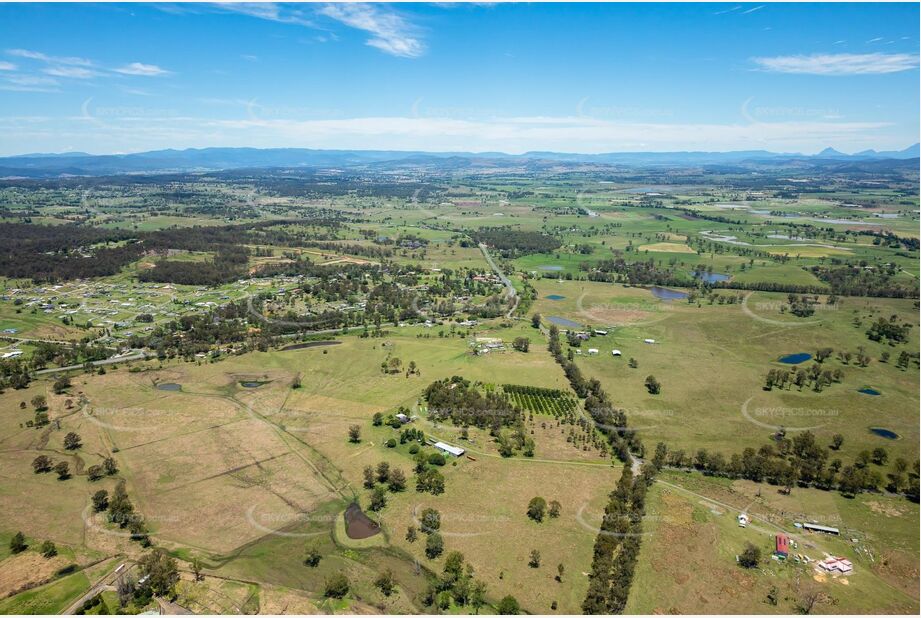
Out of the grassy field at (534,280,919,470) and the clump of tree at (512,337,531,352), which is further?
the clump of tree at (512,337,531,352)

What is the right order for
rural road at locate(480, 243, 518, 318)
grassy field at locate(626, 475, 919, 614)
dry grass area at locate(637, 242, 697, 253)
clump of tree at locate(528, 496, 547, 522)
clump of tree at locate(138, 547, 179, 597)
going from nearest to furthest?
grassy field at locate(626, 475, 919, 614) < clump of tree at locate(138, 547, 179, 597) < clump of tree at locate(528, 496, 547, 522) < rural road at locate(480, 243, 518, 318) < dry grass area at locate(637, 242, 697, 253)

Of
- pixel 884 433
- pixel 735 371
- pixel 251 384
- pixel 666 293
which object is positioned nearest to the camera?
pixel 884 433

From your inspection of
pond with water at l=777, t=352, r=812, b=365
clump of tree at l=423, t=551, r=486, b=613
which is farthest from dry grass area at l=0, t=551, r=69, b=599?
pond with water at l=777, t=352, r=812, b=365

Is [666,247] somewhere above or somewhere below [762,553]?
above

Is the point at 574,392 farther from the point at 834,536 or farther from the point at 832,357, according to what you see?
the point at 832,357

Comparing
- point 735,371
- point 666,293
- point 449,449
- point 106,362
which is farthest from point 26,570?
point 666,293

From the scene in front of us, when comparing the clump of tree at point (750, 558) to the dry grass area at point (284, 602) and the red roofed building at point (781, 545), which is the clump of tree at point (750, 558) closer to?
the red roofed building at point (781, 545)

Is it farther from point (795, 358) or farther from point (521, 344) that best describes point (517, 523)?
point (795, 358)

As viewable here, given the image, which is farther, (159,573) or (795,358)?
(795,358)

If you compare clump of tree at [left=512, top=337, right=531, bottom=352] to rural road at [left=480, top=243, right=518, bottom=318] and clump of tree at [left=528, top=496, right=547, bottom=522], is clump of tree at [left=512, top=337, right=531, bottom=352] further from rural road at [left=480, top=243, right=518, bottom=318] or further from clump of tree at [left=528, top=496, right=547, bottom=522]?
clump of tree at [left=528, top=496, right=547, bottom=522]
